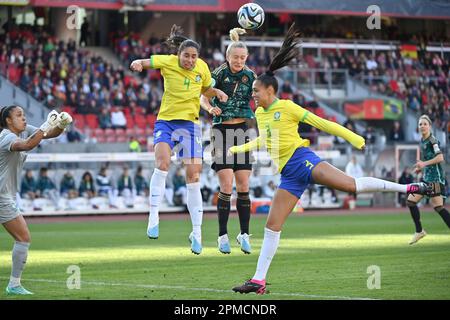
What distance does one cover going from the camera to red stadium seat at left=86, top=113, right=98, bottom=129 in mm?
34803

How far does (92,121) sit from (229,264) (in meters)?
21.4

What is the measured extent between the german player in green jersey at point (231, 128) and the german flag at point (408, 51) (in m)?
34.1

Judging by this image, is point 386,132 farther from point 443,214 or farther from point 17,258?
point 17,258

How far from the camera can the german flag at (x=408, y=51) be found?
47.1m

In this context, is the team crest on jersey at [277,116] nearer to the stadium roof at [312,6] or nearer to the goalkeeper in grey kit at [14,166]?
the goalkeeper in grey kit at [14,166]

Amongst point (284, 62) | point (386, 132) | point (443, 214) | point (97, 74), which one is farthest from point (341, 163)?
point (284, 62)

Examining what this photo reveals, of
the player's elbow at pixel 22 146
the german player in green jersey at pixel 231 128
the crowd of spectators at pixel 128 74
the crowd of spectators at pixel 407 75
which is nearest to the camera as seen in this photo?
the player's elbow at pixel 22 146

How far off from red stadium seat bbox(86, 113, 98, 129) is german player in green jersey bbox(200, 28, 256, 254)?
68.5ft

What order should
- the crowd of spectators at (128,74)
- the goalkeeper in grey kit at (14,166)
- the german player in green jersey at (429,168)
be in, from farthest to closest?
the crowd of spectators at (128,74) → the german player in green jersey at (429,168) → the goalkeeper in grey kit at (14,166)

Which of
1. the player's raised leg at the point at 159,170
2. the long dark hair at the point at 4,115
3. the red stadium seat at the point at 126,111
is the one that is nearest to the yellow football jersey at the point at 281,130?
the player's raised leg at the point at 159,170

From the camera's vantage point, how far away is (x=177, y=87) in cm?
1329

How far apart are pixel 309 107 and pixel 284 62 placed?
28.6 m

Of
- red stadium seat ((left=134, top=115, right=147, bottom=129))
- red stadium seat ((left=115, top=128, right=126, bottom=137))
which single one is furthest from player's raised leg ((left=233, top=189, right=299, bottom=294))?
red stadium seat ((left=134, top=115, right=147, bottom=129))

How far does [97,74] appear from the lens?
125 feet
